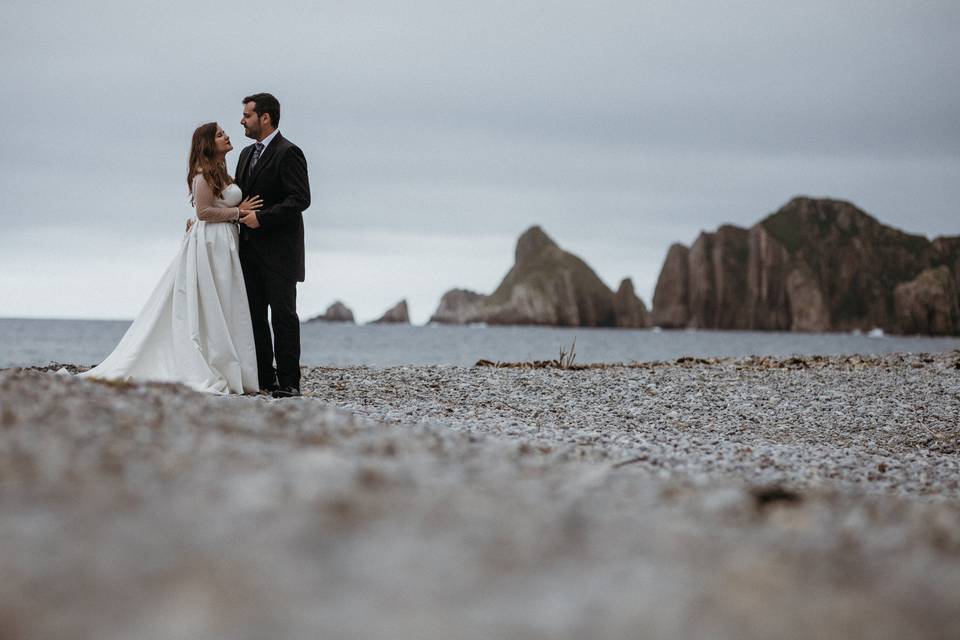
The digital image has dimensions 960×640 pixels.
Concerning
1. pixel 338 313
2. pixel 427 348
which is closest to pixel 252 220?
pixel 427 348

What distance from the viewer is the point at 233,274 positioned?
10.0 meters

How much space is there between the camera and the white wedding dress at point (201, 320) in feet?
31.4

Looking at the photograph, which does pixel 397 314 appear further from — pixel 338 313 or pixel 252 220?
pixel 252 220

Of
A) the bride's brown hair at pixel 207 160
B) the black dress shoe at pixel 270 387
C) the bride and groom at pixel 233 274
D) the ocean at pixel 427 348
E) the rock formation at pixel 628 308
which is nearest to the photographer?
the bride and groom at pixel 233 274

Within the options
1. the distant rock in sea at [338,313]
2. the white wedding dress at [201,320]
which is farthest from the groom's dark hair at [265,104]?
the distant rock in sea at [338,313]

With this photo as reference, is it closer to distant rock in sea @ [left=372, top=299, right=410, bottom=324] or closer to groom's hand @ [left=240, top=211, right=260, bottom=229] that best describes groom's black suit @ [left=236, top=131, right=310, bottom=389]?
groom's hand @ [left=240, top=211, right=260, bottom=229]

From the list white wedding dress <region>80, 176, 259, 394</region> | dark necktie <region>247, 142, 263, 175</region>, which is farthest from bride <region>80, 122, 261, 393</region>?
dark necktie <region>247, 142, 263, 175</region>

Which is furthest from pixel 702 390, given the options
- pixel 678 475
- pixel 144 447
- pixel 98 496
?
pixel 98 496

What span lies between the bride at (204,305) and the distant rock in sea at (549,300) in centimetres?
16609

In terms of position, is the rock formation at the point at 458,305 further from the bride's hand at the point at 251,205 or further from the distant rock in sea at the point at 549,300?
the bride's hand at the point at 251,205

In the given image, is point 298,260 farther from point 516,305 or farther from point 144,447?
point 516,305

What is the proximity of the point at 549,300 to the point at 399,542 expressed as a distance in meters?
179

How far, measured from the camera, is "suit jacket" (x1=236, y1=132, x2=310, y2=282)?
32.7 ft

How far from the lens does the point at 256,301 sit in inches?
407
